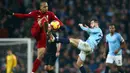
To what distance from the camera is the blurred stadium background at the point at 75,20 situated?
20.8m

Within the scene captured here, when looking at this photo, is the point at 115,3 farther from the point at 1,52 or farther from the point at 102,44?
the point at 1,52

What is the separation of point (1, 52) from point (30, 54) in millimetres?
911

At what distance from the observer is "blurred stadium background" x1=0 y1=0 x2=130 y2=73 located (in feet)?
68.2

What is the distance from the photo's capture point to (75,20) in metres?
23.3

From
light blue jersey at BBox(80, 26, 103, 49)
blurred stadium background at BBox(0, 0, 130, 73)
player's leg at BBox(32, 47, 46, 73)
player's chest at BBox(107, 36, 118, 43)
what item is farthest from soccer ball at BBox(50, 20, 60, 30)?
blurred stadium background at BBox(0, 0, 130, 73)

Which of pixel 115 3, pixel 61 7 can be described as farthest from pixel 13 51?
pixel 115 3

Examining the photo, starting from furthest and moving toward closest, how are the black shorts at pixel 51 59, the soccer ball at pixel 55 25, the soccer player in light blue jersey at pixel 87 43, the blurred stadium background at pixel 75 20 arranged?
Result: the blurred stadium background at pixel 75 20 → the black shorts at pixel 51 59 → the soccer player in light blue jersey at pixel 87 43 → the soccer ball at pixel 55 25

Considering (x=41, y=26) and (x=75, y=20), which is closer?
(x=41, y=26)

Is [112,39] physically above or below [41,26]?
below

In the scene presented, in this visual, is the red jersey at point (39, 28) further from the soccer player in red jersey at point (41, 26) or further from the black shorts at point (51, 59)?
the black shorts at point (51, 59)

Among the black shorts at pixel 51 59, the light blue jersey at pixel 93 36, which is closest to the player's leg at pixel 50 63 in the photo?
the black shorts at pixel 51 59

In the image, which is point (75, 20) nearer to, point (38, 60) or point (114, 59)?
point (114, 59)

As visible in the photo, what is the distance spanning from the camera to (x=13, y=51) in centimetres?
1797

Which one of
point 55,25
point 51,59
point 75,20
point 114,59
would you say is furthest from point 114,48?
point 75,20
